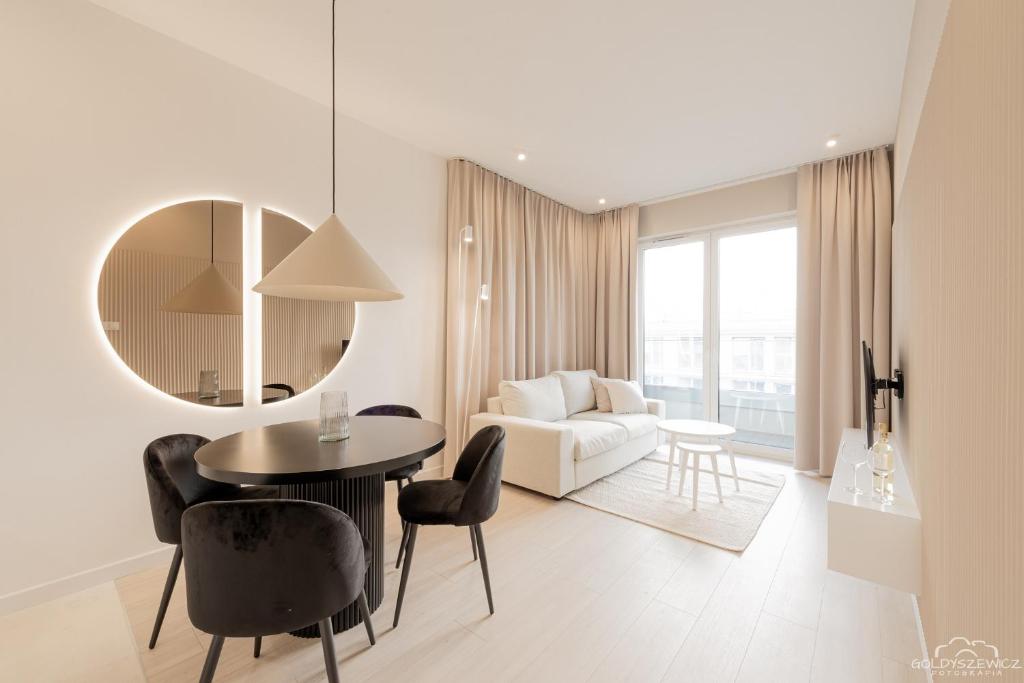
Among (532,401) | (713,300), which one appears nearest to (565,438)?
(532,401)

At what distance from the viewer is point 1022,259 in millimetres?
642

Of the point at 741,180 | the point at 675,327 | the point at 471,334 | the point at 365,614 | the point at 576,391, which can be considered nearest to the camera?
the point at 365,614

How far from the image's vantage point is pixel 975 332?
908mm

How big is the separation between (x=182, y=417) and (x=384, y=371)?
1283mm

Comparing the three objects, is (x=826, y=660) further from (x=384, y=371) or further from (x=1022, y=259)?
(x=384, y=371)

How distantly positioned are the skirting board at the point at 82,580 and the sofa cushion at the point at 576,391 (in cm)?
320

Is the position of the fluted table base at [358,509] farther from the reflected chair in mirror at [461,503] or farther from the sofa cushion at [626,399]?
the sofa cushion at [626,399]

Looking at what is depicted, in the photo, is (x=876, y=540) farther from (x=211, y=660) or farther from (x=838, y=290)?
(x=838, y=290)

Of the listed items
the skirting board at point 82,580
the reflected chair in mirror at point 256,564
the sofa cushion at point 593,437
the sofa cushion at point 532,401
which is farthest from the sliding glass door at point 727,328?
the skirting board at point 82,580

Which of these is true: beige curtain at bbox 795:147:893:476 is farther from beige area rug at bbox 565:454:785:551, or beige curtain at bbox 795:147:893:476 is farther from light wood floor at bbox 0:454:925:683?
light wood floor at bbox 0:454:925:683

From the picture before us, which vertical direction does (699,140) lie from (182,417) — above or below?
above

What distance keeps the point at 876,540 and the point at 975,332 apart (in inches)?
48.7

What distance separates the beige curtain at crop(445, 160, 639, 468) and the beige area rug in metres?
1.34

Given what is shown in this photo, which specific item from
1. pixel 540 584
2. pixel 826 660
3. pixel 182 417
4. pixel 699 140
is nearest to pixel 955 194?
pixel 826 660
